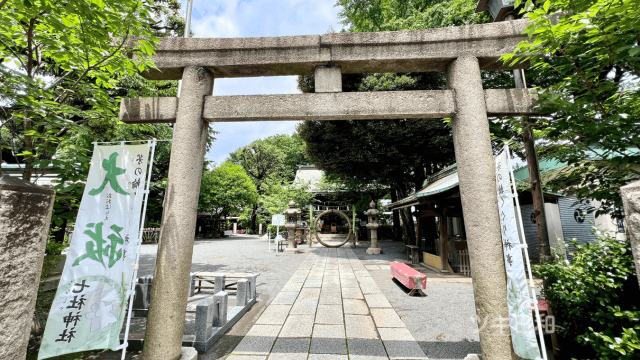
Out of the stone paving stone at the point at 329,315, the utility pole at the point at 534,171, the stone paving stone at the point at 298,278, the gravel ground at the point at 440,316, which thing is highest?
the utility pole at the point at 534,171

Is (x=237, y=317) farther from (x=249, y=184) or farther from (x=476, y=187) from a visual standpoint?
(x=249, y=184)

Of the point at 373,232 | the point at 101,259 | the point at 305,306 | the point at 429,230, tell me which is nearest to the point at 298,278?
the point at 305,306

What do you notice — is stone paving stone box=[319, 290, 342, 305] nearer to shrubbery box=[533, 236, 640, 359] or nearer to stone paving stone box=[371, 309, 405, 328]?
stone paving stone box=[371, 309, 405, 328]

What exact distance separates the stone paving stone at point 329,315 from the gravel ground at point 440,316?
3.95 feet

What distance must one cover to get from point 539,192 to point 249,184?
27.4 metres

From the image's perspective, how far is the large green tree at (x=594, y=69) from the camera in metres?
2.38

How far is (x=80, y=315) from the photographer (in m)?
2.58

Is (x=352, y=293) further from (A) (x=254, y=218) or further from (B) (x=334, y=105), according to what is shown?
(A) (x=254, y=218)

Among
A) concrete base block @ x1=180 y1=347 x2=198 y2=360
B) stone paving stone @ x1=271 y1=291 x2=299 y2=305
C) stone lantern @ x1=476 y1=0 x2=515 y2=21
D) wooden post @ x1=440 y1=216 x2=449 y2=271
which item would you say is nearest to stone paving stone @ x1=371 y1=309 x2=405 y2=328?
stone paving stone @ x1=271 y1=291 x2=299 y2=305

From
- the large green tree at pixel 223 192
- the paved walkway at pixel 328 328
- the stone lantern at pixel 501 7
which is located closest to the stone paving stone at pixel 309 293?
the paved walkway at pixel 328 328

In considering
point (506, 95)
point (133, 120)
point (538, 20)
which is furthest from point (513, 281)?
point (133, 120)

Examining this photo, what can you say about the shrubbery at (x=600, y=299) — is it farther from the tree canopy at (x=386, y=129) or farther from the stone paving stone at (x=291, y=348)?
the tree canopy at (x=386, y=129)

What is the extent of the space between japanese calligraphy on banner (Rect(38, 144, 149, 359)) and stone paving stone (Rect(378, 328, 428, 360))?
3.28 m

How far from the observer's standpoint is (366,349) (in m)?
3.65
